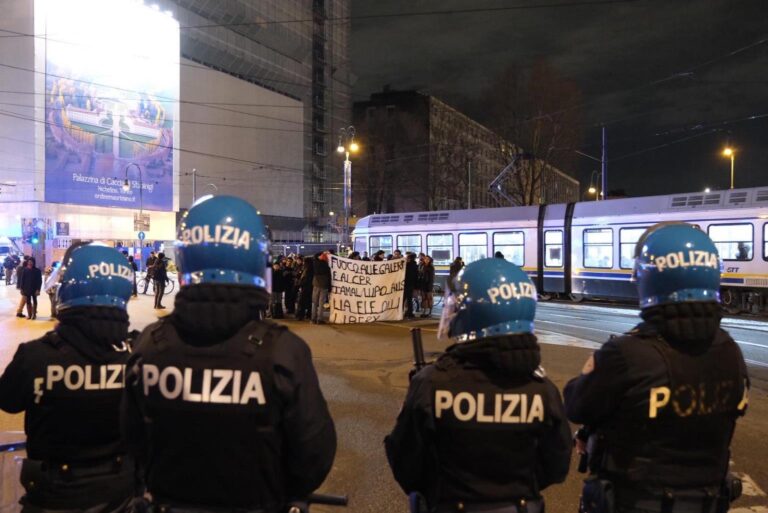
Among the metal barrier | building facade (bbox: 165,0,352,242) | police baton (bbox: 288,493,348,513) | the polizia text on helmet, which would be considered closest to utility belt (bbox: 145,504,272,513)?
police baton (bbox: 288,493,348,513)

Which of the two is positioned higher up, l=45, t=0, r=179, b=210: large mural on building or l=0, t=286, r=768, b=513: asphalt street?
l=45, t=0, r=179, b=210: large mural on building

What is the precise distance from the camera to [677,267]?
2.57 m

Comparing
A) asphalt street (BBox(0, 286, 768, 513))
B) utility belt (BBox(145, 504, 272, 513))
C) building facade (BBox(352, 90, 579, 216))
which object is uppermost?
building facade (BBox(352, 90, 579, 216))

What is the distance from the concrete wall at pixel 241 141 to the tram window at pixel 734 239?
48415mm

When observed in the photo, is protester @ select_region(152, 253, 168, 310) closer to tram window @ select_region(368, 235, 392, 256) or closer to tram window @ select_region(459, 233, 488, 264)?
tram window @ select_region(368, 235, 392, 256)

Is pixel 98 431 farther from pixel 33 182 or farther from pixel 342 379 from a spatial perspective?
pixel 33 182

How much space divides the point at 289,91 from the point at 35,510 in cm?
7165

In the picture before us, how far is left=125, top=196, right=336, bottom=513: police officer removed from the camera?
6.22 ft

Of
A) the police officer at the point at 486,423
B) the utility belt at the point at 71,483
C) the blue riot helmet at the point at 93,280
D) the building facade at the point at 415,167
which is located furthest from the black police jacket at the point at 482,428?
the building facade at the point at 415,167

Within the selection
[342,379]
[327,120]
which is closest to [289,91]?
[327,120]

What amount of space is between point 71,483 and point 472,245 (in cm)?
1998

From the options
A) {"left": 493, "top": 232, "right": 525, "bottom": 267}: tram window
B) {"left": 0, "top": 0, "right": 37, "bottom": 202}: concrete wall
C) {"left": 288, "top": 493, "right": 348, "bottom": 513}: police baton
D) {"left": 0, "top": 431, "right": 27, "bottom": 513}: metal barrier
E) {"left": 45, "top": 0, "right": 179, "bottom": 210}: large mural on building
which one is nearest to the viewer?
{"left": 288, "top": 493, "right": 348, "bottom": 513}: police baton

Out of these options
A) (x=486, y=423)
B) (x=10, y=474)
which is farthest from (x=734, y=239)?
(x=10, y=474)

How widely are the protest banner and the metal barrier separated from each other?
10588mm
